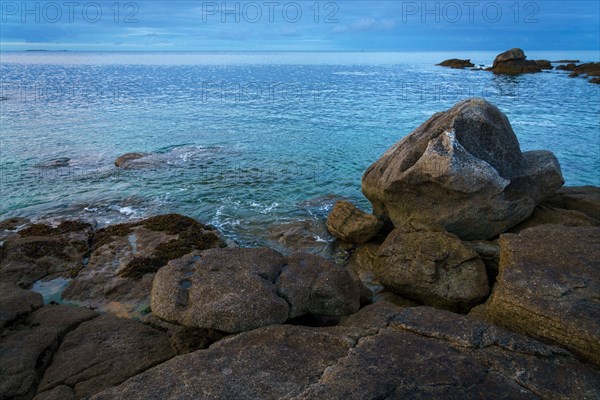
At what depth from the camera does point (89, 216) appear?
695 inches

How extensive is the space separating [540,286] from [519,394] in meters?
2.98

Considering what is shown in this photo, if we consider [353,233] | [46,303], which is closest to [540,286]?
[353,233]

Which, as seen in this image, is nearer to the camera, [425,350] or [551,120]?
[425,350]

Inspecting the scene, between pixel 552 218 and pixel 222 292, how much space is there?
11.4m

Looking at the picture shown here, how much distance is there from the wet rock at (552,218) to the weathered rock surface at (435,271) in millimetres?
4277

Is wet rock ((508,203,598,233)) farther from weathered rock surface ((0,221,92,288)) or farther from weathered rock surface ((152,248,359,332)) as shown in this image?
weathered rock surface ((0,221,92,288))

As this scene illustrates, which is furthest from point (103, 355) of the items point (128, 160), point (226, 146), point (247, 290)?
point (226, 146)

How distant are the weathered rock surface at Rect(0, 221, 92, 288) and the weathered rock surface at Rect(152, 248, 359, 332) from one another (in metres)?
5.42

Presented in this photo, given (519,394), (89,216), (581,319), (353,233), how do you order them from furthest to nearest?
(89,216)
(353,233)
(581,319)
(519,394)

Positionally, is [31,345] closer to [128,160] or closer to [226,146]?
[128,160]

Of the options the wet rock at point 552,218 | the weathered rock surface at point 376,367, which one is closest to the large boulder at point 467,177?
the wet rock at point 552,218

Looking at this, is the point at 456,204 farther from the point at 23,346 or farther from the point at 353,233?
the point at 23,346

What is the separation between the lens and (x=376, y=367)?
20.5 feet

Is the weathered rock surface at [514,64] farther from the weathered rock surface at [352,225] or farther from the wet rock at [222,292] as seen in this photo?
the wet rock at [222,292]
